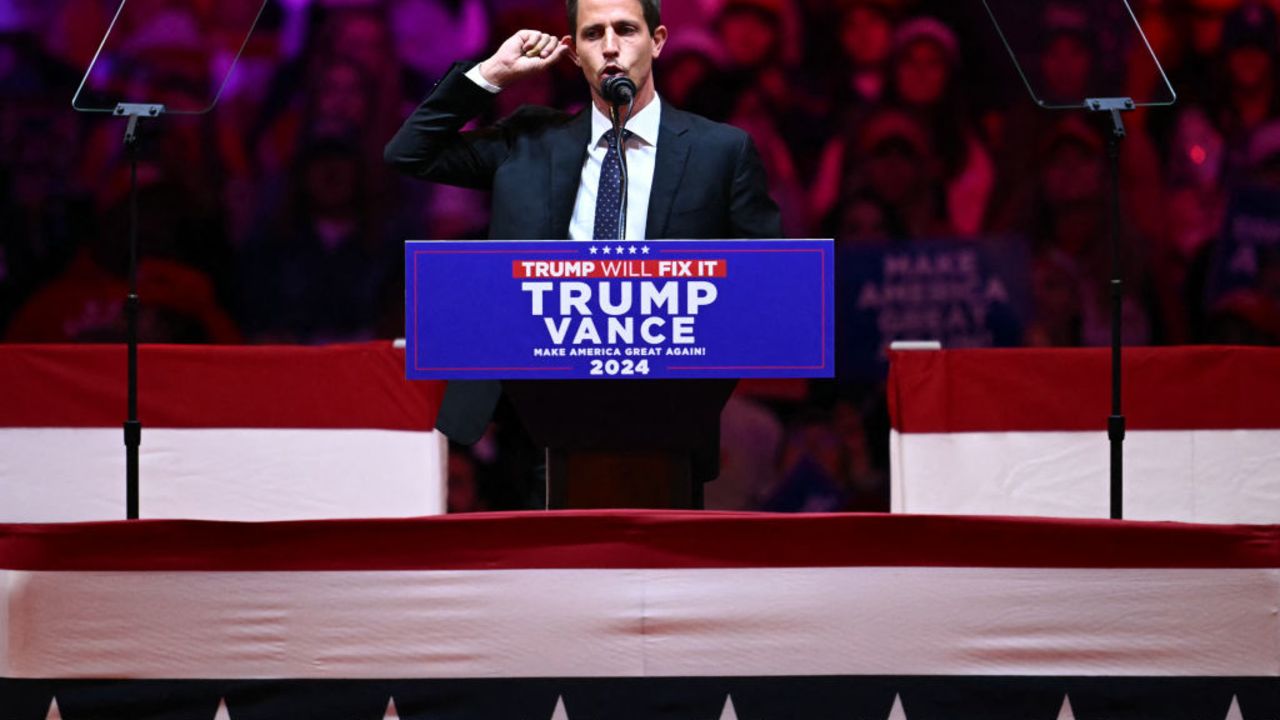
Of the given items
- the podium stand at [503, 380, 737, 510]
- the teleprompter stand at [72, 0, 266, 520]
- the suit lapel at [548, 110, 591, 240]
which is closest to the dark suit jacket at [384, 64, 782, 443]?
the suit lapel at [548, 110, 591, 240]

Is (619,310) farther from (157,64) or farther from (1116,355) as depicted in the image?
(157,64)

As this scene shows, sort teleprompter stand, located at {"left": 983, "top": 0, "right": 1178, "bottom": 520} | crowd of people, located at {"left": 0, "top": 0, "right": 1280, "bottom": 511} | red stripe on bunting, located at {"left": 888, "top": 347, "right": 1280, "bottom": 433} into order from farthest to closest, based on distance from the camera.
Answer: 1. crowd of people, located at {"left": 0, "top": 0, "right": 1280, "bottom": 511}
2. teleprompter stand, located at {"left": 983, "top": 0, "right": 1178, "bottom": 520}
3. red stripe on bunting, located at {"left": 888, "top": 347, "right": 1280, "bottom": 433}

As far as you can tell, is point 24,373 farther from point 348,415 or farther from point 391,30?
point 391,30

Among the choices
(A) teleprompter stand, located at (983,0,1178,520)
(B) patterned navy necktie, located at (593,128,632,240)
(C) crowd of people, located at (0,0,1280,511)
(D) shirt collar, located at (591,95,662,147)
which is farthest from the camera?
(C) crowd of people, located at (0,0,1280,511)

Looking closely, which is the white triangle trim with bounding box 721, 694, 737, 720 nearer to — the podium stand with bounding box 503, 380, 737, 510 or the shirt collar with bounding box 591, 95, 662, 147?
the podium stand with bounding box 503, 380, 737, 510

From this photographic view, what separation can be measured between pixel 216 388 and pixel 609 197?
1491 mm

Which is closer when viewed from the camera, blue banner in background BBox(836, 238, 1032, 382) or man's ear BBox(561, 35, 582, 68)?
man's ear BBox(561, 35, 582, 68)

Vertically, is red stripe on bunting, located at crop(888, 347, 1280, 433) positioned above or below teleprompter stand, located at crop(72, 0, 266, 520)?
below

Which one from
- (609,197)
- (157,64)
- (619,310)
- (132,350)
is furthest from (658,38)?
(157,64)

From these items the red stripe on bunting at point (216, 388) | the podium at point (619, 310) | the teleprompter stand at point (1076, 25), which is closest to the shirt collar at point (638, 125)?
the podium at point (619, 310)

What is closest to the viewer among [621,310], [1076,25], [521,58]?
[621,310]

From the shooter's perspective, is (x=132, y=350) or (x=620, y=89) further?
(x=132, y=350)

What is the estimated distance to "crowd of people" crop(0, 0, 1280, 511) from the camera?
13.3 feet

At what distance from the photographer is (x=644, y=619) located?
1.80 m
